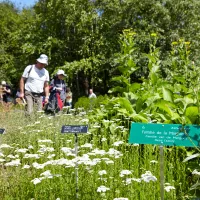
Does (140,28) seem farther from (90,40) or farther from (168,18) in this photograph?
(90,40)

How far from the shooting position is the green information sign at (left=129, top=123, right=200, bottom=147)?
2.63m

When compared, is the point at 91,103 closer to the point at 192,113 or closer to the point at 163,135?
the point at 192,113

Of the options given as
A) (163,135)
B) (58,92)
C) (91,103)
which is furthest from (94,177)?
(58,92)

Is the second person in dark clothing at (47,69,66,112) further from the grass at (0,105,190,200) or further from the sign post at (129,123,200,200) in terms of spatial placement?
the sign post at (129,123,200,200)

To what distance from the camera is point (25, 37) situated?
21531 millimetres

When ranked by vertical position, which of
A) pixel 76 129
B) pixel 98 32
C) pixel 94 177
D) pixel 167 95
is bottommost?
pixel 94 177

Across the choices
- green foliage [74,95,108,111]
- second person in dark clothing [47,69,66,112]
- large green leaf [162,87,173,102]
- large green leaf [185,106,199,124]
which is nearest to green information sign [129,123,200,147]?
large green leaf [185,106,199,124]

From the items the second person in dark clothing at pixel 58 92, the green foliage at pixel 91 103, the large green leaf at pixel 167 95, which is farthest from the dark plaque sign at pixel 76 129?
the second person in dark clothing at pixel 58 92

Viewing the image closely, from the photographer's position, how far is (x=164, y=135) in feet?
8.86

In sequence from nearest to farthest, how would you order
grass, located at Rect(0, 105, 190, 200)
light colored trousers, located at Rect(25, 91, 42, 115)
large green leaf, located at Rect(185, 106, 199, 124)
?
grass, located at Rect(0, 105, 190, 200) < large green leaf, located at Rect(185, 106, 199, 124) < light colored trousers, located at Rect(25, 91, 42, 115)

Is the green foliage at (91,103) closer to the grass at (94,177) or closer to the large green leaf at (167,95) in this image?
the large green leaf at (167,95)

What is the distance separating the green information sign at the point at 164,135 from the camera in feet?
8.63

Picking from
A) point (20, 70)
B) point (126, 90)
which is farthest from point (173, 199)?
point (20, 70)

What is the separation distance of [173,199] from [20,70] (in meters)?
20.3
